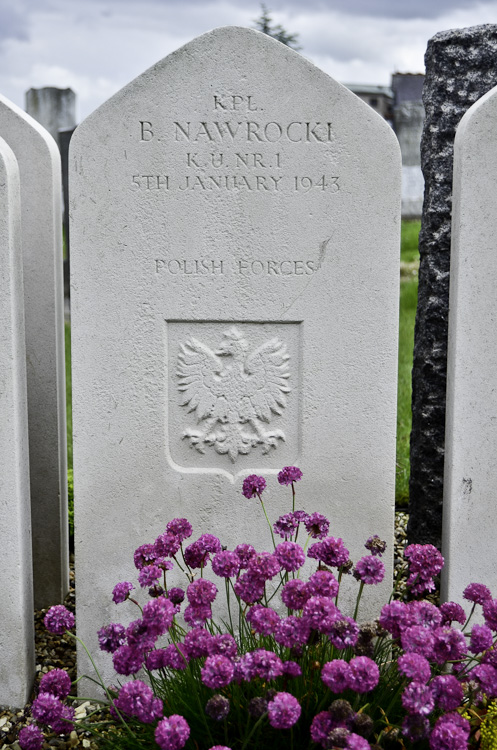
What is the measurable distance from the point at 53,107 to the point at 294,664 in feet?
32.5

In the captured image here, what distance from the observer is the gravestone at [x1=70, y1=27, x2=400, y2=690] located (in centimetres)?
306

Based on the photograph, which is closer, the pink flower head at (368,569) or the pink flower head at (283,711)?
the pink flower head at (283,711)

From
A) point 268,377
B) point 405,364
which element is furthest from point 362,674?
point 405,364

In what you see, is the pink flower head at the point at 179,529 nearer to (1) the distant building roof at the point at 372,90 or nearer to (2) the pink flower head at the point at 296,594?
(2) the pink flower head at the point at 296,594

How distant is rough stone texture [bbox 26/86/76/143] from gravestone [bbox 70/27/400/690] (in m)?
8.10

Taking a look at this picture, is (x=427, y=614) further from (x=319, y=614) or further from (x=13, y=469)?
(x=13, y=469)

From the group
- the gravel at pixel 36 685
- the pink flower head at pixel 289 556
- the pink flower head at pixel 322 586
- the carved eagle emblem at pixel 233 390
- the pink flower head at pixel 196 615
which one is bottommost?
the gravel at pixel 36 685

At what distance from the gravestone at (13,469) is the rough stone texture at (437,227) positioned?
184 centimetres

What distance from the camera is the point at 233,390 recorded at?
3.26m

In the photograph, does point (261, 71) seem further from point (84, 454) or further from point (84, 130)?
point (84, 454)

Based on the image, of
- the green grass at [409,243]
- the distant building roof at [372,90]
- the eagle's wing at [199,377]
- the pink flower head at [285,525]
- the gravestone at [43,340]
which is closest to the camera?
the pink flower head at [285,525]

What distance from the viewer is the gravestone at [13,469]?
9.92 ft

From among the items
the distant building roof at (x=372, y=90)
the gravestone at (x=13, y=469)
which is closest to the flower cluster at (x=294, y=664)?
the gravestone at (x=13, y=469)

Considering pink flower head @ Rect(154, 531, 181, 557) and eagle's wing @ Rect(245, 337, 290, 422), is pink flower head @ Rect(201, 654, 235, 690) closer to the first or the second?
pink flower head @ Rect(154, 531, 181, 557)
